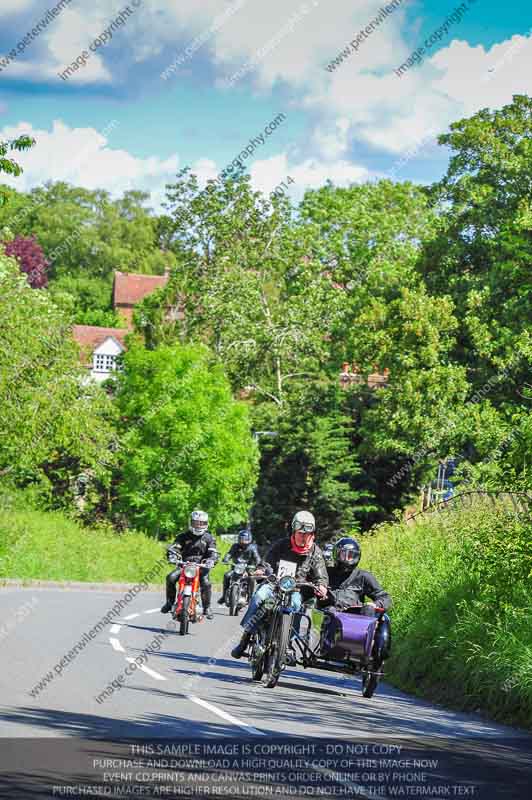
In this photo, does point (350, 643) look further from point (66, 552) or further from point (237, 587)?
point (66, 552)

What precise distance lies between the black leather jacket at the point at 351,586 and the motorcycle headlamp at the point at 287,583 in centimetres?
73

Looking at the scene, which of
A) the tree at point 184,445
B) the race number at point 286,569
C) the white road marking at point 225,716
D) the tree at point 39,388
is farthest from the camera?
the tree at point 184,445

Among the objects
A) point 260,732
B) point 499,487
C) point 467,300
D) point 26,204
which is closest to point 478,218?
point 467,300

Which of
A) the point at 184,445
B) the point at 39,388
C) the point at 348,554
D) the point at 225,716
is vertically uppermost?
the point at 39,388

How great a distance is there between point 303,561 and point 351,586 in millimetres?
756

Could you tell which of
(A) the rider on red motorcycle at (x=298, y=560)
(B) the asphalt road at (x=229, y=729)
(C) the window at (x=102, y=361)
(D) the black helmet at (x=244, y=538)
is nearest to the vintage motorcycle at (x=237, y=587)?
(D) the black helmet at (x=244, y=538)

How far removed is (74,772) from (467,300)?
38.9 meters

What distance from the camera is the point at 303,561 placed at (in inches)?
566

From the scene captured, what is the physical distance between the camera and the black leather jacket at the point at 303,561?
14.3 metres

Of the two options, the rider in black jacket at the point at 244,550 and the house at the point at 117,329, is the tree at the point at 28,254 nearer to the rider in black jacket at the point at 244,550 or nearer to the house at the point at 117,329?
the house at the point at 117,329

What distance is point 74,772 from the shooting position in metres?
8.66

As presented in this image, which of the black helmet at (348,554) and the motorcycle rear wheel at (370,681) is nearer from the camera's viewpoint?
the motorcycle rear wheel at (370,681)

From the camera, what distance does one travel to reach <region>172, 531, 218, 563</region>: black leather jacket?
21391 mm

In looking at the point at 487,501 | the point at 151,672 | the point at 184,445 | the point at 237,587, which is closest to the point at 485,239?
the point at 184,445
